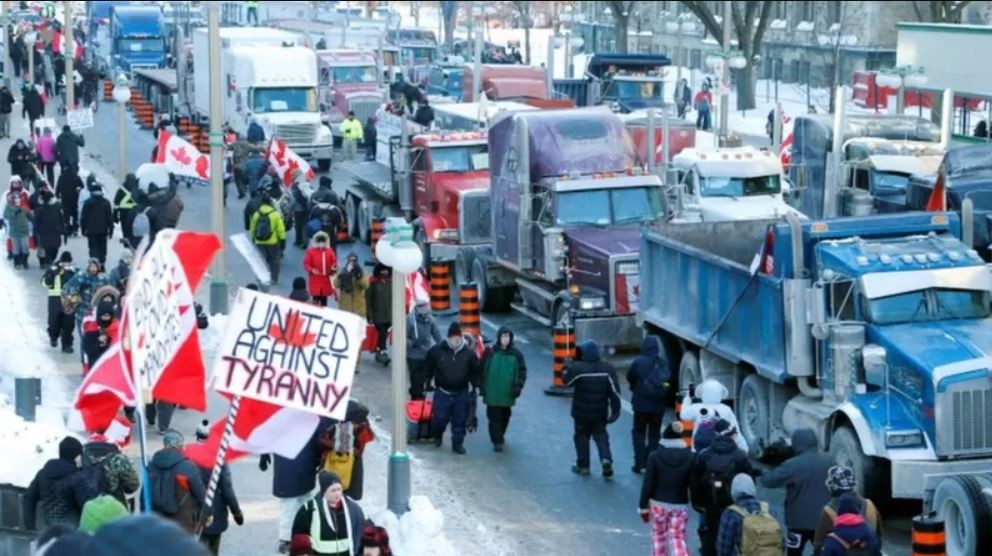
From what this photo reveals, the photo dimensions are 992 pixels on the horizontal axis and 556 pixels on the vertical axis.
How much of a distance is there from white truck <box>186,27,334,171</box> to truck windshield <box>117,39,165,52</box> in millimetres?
23761

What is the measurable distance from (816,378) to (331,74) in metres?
38.5

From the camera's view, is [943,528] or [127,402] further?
[943,528]

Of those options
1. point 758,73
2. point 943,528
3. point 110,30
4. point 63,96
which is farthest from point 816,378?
point 758,73

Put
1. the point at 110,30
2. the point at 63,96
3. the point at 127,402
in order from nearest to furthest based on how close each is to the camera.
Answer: the point at 127,402, the point at 63,96, the point at 110,30

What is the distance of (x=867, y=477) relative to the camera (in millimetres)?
17312

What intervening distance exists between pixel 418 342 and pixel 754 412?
392cm

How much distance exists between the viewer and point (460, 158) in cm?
3153

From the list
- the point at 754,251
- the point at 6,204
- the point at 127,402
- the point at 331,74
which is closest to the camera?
the point at 127,402

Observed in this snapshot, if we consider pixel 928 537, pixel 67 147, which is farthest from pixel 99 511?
pixel 67 147

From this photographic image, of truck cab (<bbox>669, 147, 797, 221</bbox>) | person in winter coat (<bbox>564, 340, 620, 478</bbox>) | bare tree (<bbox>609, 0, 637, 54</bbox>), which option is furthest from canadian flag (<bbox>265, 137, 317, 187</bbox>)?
bare tree (<bbox>609, 0, 637, 54</bbox>)

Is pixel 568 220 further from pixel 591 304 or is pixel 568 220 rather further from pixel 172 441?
pixel 172 441

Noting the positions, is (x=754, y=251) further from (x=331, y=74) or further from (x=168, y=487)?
(x=331, y=74)

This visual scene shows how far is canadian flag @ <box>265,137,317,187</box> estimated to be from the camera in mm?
34938

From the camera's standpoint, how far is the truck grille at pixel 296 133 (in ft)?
151
